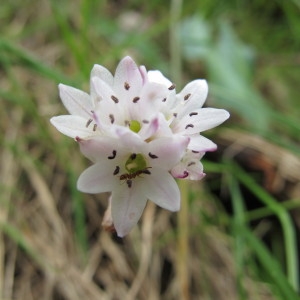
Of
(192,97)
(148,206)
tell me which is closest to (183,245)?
(148,206)

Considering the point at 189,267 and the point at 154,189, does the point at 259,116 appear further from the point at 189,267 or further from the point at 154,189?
the point at 154,189

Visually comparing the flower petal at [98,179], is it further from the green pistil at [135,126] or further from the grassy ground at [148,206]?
the grassy ground at [148,206]

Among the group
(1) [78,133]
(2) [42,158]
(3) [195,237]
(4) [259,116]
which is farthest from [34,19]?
(1) [78,133]

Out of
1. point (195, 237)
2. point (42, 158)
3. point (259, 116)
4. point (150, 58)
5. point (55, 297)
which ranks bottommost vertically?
point (55, 297)

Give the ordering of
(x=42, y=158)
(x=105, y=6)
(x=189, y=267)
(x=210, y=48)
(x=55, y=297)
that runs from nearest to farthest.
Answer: (x=55, y=297), (x=189, y=267), (x=42, y=158), (x=210, y=48), (x=105, y=6)

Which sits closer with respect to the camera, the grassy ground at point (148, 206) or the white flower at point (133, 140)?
the white flower at point (133, 140)

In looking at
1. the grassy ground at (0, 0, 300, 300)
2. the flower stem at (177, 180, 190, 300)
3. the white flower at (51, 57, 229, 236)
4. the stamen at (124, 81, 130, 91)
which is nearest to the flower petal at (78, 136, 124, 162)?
the white flower at (51, 57, 229, 236)

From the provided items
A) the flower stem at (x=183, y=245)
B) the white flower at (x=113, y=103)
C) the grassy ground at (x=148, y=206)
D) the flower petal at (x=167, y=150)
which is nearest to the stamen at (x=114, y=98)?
the white flower at (x=113, y=103)

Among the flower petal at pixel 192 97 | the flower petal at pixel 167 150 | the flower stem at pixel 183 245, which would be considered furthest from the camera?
the flower stem at pixel 183 245
